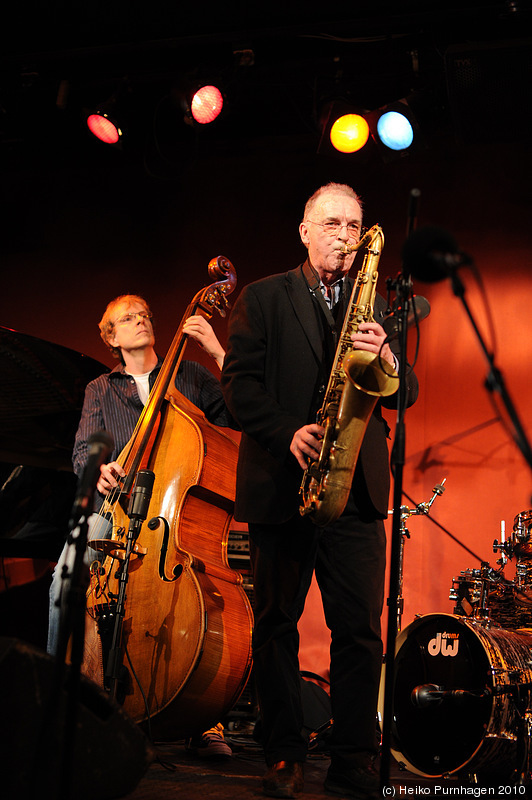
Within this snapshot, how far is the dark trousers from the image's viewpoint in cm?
254

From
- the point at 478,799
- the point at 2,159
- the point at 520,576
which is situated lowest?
the point at 478,799

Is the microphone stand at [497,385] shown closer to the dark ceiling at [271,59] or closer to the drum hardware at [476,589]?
the drum hardware at [476,589]

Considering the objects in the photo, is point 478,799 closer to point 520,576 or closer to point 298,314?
point 520,576

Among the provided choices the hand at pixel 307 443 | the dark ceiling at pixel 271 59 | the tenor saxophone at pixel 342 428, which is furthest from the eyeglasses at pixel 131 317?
the hand at pixel 307 443

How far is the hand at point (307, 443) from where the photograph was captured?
2.57 meters

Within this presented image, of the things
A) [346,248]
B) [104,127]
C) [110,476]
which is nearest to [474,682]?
[110,476]

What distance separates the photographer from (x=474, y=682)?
10.6ft

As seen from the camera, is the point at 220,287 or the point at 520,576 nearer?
the point at 520,576

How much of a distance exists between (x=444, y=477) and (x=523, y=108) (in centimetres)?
232

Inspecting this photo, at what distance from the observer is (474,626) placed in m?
3.33

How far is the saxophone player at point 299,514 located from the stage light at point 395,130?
1.96 m


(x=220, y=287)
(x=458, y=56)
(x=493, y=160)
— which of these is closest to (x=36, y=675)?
(x=220, y=287)

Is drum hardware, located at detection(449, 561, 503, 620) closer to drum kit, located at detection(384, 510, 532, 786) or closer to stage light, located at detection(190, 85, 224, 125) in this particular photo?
drum kit, located at detection(384, 510, 532, 786)

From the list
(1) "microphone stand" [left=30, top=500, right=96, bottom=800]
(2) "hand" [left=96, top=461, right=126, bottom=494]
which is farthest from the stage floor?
(2) "hand" [left=96, top=461, right=126, bottom=494]
